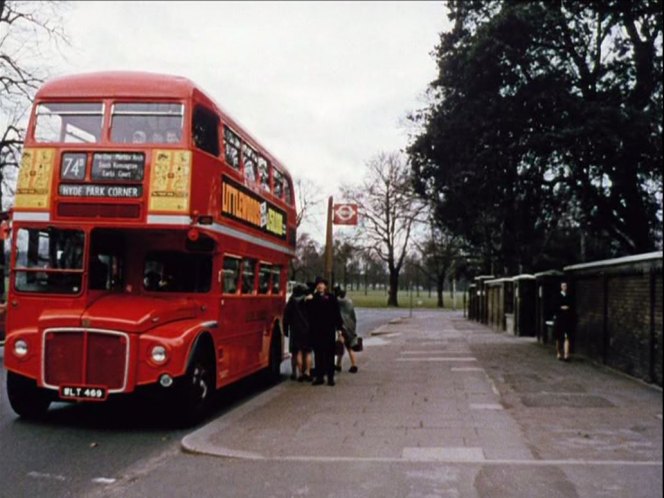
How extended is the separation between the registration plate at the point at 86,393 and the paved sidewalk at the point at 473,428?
1.25 meters

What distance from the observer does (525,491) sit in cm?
637

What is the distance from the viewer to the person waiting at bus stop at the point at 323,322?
44.8 ft

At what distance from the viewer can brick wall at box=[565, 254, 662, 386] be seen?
40.5 feet

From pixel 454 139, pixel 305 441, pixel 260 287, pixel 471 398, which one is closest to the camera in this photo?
pixel 305 441

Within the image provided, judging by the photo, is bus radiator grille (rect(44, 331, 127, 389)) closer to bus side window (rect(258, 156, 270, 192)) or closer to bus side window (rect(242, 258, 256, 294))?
bus side window (rect(242, 258, 256, 294))

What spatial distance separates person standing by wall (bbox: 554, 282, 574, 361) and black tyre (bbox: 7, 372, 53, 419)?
11493 mm

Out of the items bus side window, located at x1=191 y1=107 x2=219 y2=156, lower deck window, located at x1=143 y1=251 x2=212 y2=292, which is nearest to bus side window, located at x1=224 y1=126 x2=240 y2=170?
bus side window, located at x1=191 y1=107 x2=219 y2=156

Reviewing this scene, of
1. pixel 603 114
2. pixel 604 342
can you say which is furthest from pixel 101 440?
pixel 603 114

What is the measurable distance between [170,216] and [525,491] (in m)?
5.58

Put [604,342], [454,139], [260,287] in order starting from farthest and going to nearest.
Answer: [454,139]
[604,342]
[260,287]

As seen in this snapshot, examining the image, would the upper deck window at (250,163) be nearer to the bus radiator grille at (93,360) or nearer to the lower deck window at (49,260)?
the lower deck window at (49,260)

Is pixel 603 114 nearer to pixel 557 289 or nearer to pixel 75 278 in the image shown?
pixel 557 289

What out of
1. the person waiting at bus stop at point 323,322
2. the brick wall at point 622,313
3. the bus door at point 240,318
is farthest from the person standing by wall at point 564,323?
the bus door at point 240,318

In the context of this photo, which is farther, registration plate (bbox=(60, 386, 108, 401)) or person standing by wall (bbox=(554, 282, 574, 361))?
person standing by wall (bbox=(554, 282, 574, 361))
